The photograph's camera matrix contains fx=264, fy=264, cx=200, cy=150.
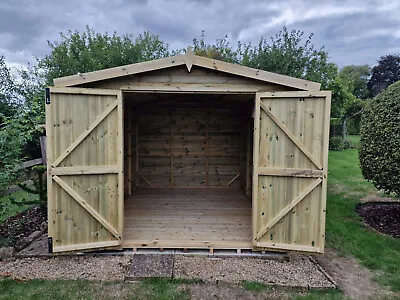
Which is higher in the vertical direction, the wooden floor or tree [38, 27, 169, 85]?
tree [38, 27, 169, 85]

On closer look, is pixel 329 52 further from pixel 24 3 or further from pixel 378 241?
pixel 24 3

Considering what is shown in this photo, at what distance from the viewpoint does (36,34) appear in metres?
12.9

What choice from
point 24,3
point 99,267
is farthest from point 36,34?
point 99,267

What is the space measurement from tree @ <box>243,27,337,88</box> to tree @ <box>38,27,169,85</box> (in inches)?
224

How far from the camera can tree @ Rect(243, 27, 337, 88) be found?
35.6 ft

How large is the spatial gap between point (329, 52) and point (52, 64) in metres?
12.9

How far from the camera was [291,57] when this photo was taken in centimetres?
1085

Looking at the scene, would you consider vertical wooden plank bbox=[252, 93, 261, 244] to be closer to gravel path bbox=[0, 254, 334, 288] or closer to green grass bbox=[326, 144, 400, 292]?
gravel path bbox=[0, 254, 334, 288]

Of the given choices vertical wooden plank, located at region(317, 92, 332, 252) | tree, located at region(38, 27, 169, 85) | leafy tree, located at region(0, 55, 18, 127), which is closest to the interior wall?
vertical wooden plank, located at region(317, 92, 332, 252)

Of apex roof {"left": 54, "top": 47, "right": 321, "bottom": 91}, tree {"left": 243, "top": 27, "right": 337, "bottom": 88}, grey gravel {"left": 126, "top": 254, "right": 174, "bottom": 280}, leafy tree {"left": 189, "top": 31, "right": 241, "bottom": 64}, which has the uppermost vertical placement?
leafy tree {"left": 189, "top": 31, "right": 241, "bottom": 64}

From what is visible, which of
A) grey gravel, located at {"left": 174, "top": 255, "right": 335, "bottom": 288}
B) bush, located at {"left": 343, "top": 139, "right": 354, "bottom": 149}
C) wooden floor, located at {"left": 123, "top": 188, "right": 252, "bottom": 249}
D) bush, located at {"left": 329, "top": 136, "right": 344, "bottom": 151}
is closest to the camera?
grey gravel, located at {"left": 174, "top": 255, "right": 335, "bottom": 288}

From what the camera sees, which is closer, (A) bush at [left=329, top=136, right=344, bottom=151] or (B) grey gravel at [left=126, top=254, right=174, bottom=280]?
(B) grey gravel at [left=126, top=254, right=174, bottom=280]

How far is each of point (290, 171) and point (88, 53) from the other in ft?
35.2

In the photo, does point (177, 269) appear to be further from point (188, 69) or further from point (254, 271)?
point (188, 69)
